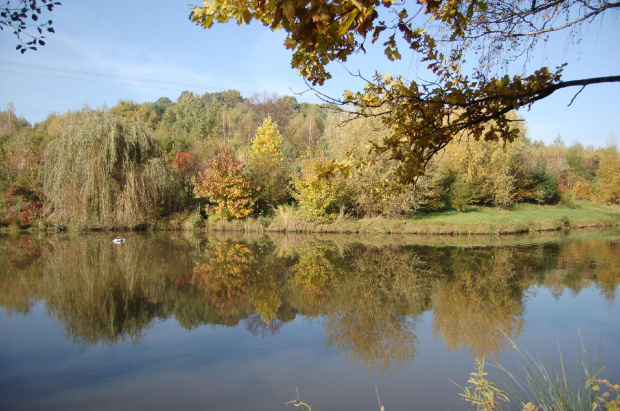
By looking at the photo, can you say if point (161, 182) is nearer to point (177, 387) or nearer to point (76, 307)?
point (76, 307)

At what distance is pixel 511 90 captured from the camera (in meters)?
3.41

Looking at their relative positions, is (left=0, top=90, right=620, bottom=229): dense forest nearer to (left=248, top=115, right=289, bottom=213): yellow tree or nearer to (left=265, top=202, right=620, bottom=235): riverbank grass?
(left=248, top=115, right=289, bottom=213): yellow tree

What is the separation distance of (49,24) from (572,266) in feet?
45.2

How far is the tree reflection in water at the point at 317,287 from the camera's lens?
6.91m

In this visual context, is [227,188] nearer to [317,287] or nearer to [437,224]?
[437,224]

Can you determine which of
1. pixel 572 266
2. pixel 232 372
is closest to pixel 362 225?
pixel 572 266

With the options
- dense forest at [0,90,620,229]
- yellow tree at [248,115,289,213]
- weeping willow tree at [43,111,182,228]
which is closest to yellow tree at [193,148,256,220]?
dense forest at [0,90,620,229]

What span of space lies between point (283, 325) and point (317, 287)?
2.50m

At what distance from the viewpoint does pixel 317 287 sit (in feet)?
32.1

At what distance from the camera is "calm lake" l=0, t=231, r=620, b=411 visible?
4.96 meters

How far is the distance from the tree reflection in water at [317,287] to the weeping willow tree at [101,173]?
415 centimetres

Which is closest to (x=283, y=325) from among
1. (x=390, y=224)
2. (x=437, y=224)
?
(x=390, y=224)

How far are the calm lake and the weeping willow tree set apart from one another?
6516 millimetres

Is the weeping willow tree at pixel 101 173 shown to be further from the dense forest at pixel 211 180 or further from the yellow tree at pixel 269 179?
the yellow tree at pixel 269 179
